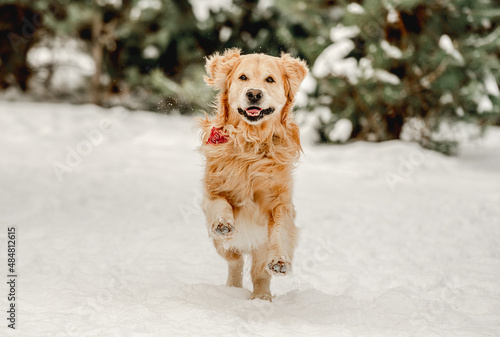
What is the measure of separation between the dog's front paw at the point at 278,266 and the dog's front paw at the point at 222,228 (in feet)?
Result: 1.03

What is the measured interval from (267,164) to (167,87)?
843cm

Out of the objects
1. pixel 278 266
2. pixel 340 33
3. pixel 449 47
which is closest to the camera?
pixel 278 266

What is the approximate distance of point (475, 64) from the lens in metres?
10.3

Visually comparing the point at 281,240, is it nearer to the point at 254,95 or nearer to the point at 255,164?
the point at 255,164

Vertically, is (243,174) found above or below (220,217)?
above

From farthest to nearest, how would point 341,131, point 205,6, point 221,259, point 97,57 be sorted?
point 97,57, point 205,6, point 341,131, point 221,259

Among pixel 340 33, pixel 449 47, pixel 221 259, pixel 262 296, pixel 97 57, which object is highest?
pixel 340 33

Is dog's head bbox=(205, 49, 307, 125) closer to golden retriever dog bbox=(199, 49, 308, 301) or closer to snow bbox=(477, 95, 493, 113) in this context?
golden retriever dog bbox=(199, 49, 308, 301)

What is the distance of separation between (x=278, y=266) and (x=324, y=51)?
28.6 ft

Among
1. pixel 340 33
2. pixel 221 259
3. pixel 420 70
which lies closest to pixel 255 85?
pixel 221 259

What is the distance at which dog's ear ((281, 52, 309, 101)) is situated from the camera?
12.7 ft

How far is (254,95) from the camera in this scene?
343 centimetres

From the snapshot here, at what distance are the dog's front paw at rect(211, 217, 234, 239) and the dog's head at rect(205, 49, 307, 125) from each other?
0.68m

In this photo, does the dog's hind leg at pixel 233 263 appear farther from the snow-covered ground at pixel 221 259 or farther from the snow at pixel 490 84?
the snow at pixel 490 84
